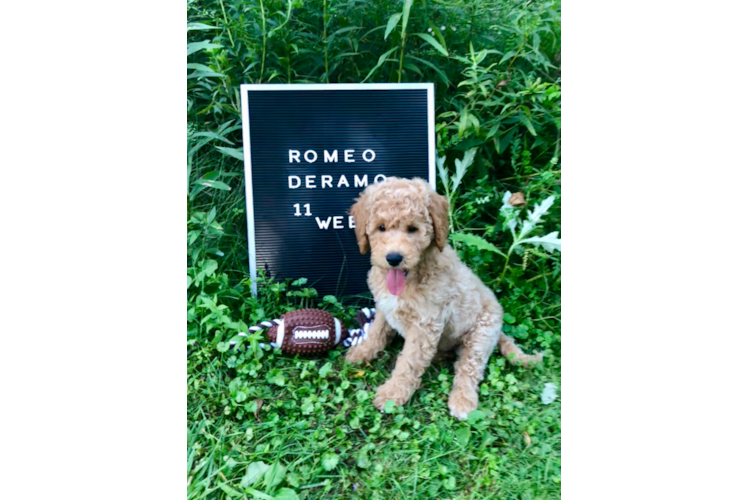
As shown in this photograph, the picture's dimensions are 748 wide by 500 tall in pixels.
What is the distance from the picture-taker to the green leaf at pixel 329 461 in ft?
5.63

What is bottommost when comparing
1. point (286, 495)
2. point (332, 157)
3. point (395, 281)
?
point (286, 495)

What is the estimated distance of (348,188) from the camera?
2.54 m

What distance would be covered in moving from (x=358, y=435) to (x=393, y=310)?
0.61 meters

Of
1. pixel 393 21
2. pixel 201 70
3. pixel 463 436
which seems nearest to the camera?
pixel 463 436

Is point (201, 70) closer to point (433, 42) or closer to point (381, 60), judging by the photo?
point (381, 60)

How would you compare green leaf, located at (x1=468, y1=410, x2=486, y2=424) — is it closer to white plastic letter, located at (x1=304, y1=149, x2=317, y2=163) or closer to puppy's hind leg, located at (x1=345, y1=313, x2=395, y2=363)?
puppy's hind leg, located at (x1=345, y1=313, x2=395, y2=363)

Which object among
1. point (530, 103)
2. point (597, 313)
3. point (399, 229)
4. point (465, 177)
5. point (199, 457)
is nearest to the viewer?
point (597, 313)

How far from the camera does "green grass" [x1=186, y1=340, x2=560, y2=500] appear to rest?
1686 mm

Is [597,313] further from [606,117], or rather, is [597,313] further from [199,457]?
[199,457]

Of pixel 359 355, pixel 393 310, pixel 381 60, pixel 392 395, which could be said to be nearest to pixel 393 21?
pixel 381 60

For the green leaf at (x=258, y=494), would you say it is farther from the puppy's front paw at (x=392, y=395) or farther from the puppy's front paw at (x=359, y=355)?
the puppy's front paw at (x=359, y=355)

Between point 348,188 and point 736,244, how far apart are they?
6.06ft

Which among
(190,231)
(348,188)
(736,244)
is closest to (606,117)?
(736,244)

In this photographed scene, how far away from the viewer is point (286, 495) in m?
1.63
